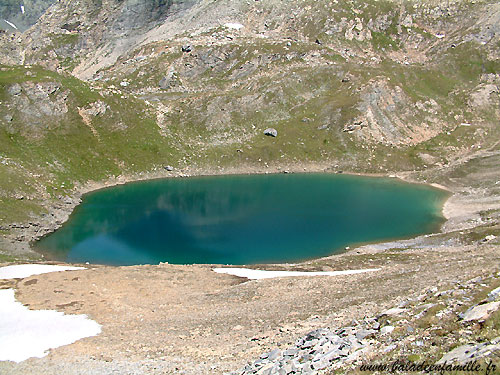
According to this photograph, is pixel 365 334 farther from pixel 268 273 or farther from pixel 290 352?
pixel 268 273

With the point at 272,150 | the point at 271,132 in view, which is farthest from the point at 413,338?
the point at 271,132

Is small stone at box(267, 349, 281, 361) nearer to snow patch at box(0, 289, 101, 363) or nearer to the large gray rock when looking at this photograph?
snow patch at box(0, 289, 101, 363)

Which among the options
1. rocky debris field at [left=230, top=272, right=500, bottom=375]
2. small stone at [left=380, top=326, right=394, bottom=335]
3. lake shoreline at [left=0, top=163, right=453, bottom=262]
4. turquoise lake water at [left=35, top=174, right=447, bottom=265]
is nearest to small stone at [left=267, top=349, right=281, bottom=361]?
rocky debris field at [left=230, top=272, right=500, bottom=375]

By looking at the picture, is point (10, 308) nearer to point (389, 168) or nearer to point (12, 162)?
point (12, 162)

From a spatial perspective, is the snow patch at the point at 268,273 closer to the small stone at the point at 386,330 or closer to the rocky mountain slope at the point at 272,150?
the rocky mountain slope at the point at 272,150

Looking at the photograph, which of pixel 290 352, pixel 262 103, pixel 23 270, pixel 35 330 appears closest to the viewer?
pixel 290 352

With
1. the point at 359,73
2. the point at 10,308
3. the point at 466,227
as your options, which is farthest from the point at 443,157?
the point at 10,308
